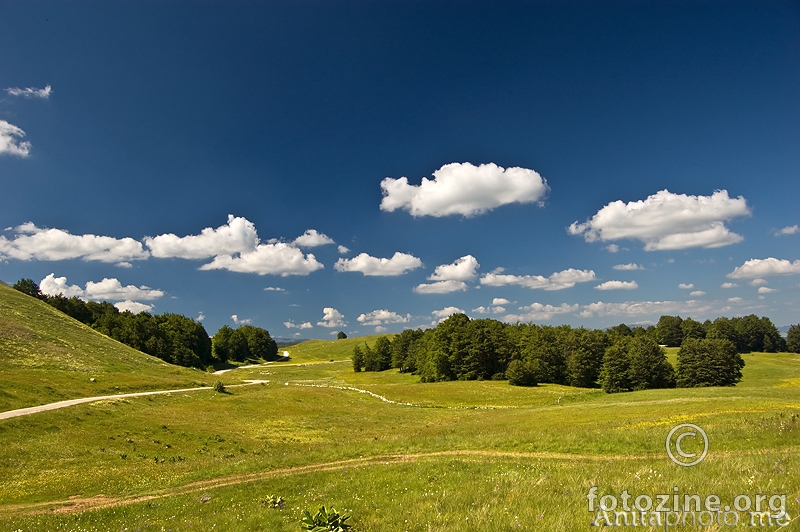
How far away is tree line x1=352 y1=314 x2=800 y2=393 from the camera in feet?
289

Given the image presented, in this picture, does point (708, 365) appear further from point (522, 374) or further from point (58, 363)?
point (58, 363)

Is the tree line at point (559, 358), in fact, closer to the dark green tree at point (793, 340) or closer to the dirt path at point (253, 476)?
the dark green tree at point (793, 340)

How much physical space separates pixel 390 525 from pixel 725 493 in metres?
7.56

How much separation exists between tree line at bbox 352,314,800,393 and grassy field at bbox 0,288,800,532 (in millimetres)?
38958

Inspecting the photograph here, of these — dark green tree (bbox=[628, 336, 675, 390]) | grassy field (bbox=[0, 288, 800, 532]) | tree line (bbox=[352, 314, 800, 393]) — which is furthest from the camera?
tree line (bbox=[352, 314, 800, 393])

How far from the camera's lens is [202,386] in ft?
239

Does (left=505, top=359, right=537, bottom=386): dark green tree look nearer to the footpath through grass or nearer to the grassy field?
the footpath through grass

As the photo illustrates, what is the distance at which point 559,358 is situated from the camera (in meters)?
102

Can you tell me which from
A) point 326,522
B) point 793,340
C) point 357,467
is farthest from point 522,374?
point 793,340

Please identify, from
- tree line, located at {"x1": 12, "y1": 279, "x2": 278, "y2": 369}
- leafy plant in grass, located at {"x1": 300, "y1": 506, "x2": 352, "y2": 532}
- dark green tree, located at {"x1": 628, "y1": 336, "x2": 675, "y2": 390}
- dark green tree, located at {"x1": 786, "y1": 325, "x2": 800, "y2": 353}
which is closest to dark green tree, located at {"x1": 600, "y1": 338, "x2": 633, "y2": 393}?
dark green tree, located at {"x1": 628, "y1": 336, "x2": 675, "y2": 390}

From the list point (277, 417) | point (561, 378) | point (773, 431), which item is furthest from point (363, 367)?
point (773, 431)

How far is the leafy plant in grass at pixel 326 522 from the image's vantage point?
8.73 metres

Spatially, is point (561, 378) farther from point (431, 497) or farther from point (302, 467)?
point (431, 497)

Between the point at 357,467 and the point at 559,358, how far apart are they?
312ft
